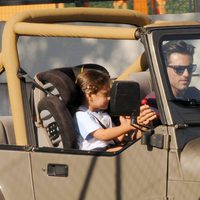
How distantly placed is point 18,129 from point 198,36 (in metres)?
1.34

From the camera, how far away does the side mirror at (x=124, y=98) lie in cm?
498

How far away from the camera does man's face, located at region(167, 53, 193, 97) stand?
5230mm

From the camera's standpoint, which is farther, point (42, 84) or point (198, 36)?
point (42, 84)

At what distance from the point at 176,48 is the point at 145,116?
1.53 feet

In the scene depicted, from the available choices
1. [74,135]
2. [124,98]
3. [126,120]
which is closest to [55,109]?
[74,135]

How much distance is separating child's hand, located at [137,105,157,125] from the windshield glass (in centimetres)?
18

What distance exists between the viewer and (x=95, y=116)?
5805mm

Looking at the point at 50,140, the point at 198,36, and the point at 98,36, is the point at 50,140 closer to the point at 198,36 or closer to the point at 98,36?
the point at 98,36

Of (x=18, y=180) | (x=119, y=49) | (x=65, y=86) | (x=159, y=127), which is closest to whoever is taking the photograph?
(x=159, y=127)

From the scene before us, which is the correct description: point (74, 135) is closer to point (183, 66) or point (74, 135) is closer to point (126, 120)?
point (126, 120)

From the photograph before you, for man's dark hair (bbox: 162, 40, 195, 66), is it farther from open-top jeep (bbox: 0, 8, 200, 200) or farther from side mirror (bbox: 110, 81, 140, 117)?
side mirror (bbox: 110, 81, 140, 117)

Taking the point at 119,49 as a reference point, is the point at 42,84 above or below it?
above

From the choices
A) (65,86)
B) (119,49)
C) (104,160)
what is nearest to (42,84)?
(65,86)

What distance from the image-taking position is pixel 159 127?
5066 millimetres
